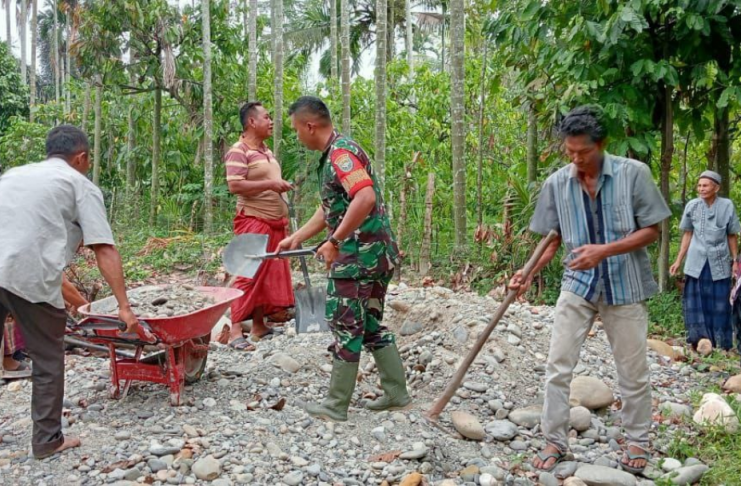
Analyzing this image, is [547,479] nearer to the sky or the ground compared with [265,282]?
nearer to the ground

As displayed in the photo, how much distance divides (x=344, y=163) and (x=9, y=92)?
20545mm

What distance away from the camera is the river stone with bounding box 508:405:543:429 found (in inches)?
158

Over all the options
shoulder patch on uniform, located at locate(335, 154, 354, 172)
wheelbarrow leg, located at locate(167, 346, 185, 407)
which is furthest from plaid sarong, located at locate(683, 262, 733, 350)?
wheelbarrow leg, located at locate(167, 346, 185, 407)

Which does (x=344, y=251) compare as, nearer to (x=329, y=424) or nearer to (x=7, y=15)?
(x=329, y=424)

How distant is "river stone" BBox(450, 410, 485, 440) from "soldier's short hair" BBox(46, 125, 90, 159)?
239 centimetres

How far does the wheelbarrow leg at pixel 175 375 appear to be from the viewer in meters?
3.84

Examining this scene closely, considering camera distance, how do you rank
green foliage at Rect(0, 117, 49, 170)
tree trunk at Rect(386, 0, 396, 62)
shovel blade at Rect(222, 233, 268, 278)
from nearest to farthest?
shovel blade at Rect(222, 233, 268, 278), green foliage at Rect(0, 117, 49, 170), tree trunk at Rect(386, 0, 396, 62)

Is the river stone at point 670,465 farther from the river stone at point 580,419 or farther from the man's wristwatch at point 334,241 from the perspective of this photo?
the man's wristwatch at point 334,241

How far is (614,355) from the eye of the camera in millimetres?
3348

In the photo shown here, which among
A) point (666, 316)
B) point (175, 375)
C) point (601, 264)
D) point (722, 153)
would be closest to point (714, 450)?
point (601, 264)

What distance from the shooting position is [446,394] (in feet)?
12.3

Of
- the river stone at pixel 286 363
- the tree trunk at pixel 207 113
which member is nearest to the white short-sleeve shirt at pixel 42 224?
the river stone at pixel 286 363

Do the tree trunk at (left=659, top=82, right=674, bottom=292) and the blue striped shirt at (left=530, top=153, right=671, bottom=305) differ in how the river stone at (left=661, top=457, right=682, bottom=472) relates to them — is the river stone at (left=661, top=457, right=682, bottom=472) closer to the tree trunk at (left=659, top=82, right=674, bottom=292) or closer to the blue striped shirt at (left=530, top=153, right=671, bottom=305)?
the blue striped shirt at (left=530, top=153, right=671, bottom=305)

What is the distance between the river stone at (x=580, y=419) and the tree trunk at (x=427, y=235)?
4223 millimetres
